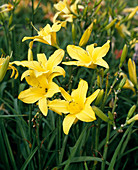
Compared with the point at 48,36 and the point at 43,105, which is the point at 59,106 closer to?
the point at 43,105

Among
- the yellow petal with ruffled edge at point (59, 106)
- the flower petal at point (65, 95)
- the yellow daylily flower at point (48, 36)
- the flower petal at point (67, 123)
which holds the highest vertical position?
the yellow daylily flower at point (48, 36)

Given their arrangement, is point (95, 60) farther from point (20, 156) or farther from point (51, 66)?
point (20, 156)

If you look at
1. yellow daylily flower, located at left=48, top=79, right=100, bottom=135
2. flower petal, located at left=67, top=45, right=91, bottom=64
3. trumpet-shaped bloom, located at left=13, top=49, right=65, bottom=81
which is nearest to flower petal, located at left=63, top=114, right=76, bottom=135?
yellow daylily flower, located at left=48, top=79, right=100, bottom=135

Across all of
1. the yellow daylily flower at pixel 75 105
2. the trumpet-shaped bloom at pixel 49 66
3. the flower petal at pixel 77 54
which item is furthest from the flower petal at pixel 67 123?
the flower petal at pixel 77 54

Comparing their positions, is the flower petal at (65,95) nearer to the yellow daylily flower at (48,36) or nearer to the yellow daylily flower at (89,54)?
the yellow daylily flower at (89,54)

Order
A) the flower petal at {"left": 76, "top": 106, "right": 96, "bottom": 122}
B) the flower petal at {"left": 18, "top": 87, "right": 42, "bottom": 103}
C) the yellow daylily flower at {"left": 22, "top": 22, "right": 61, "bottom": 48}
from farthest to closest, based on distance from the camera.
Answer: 1. the yellow daylily flower at {"left": 22, "top": 22, "right": 61, "bottom": 48}
2. the flower petal at {"left": 18, "top": 87, "right": 42, "bottom": 103}
3. the flower petal at {"left": 76, "top": 106, "right": 96, "bottom": 122}

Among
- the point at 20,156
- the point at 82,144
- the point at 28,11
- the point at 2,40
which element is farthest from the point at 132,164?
the point at 28,11

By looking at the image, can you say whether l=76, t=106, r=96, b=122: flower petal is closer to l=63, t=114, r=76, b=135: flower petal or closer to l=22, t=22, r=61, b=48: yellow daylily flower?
l=63, t=114, r=76, b=135: flower petal
